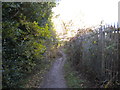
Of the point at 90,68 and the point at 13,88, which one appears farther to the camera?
the point at 90,68

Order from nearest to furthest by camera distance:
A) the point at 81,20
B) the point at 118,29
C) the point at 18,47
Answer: the point at 118,29
the point at 18,47
the point at 81,20

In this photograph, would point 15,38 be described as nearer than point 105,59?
No

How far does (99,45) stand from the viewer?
4.20m

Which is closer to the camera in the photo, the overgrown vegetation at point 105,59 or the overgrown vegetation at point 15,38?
the overgrown vegetation at point 105,59

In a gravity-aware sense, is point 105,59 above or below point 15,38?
below

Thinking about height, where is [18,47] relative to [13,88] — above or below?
above

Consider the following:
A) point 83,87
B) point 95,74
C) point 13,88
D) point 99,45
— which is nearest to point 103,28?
point 99,45

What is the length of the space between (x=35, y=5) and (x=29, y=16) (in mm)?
559

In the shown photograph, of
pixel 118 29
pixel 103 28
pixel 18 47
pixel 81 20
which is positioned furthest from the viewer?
pixel 81 20

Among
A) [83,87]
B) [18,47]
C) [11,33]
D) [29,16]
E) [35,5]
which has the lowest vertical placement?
[83,87]

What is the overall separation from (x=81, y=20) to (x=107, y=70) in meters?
11.4

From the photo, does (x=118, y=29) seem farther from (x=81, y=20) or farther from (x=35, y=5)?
(x=81, y=20)

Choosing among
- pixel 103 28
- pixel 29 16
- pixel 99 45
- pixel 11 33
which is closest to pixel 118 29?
pixel 103 28

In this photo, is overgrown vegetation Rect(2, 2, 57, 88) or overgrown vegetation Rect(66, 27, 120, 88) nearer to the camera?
overgrown vegetation Rect(66, 27, 120, 88)
